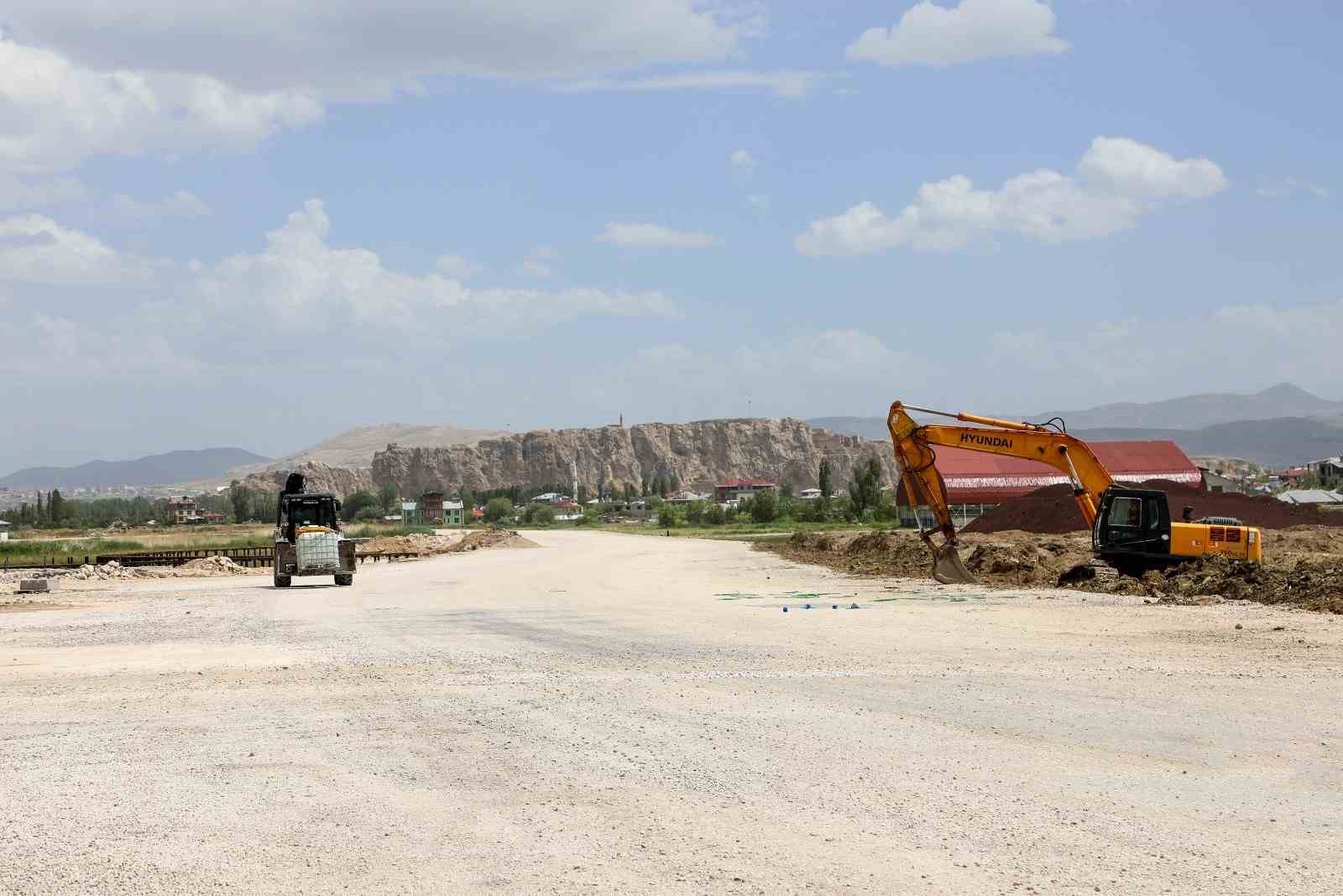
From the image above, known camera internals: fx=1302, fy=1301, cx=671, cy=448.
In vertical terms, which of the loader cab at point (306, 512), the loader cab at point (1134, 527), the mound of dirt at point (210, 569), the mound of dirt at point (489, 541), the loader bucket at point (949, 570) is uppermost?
the loader cab at point (306, 512)

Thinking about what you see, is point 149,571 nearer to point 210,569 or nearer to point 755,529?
point 210,569

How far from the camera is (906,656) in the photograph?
1747cm

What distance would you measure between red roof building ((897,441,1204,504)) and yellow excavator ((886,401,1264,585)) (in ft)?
176

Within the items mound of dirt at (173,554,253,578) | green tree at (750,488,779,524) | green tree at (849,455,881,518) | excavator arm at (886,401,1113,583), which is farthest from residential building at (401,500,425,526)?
excavator arm at (886,401,1113,583)

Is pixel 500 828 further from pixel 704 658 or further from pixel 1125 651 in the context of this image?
pixel 1125 651

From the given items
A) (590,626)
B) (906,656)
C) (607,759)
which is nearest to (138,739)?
(607,759)

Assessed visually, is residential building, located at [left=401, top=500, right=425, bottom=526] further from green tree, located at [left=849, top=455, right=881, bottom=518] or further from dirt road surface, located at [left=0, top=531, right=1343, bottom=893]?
dirt road surface, located at [left=0, top=531, right=1343, bottom=893]

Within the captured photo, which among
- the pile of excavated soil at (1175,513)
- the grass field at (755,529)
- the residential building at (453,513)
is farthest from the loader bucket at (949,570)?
the residential building at (453,513)

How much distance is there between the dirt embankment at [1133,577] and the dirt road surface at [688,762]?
11.2 ft

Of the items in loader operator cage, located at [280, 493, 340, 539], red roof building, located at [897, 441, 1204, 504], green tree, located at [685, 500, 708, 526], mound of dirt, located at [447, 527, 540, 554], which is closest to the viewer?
loader operator cage, located at [280, 493, 340, 539]

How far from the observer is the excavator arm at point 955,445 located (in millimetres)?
31219

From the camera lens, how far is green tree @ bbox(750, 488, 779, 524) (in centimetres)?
13325

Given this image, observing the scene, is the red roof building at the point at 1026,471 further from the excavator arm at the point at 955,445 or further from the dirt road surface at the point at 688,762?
the dirt road surface at the point at 688,762

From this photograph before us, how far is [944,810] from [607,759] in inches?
116
